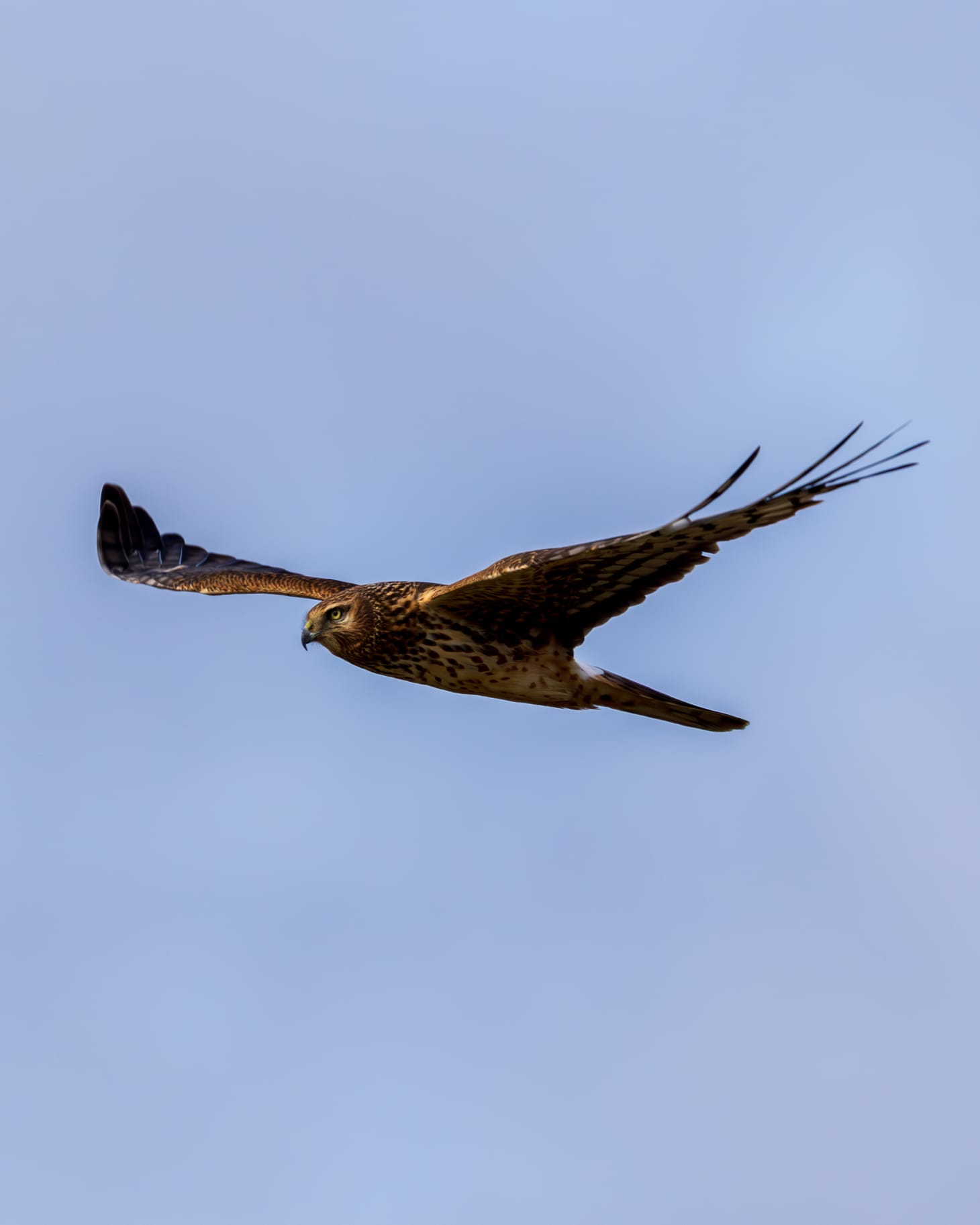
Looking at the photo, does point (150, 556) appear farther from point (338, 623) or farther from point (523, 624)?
point (523, 624)

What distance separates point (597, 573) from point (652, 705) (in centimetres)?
136

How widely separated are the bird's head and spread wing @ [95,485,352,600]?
9.01 ft

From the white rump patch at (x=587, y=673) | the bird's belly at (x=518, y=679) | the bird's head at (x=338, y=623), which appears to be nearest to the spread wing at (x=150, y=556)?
the bird's head at (x=338, y=623)

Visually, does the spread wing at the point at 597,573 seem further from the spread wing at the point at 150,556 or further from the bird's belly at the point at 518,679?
the spread wing at the point at 150,556

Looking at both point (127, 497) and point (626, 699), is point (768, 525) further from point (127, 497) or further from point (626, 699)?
point (127, 497)

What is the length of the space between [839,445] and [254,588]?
6.93 meters

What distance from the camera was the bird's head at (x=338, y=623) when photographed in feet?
33.7

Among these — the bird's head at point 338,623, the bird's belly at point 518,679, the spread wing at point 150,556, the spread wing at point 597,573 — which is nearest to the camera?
the spread wing at point 597,573

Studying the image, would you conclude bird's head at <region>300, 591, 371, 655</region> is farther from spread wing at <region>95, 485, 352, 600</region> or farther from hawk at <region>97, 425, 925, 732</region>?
spread wing at <region>95, 485, 352, 600</region>

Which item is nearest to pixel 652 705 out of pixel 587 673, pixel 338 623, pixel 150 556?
pixel 587 673

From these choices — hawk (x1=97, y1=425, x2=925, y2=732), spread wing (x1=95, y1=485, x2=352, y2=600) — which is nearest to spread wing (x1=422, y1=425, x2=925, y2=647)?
hawk (x1=97, y1=425, x2=925, y2=732)

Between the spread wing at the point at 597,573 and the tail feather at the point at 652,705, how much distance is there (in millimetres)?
401

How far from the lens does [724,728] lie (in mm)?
10258

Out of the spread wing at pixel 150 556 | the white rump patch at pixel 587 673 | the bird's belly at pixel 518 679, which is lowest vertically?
the bird's belly at pixel 518 679
